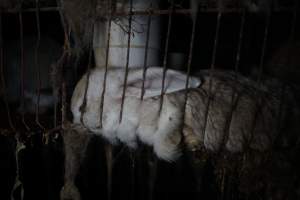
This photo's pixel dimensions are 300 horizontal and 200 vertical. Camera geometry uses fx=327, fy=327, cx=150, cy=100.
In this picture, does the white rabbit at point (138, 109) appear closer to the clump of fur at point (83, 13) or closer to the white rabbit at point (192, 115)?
the white rabbit at point (192, 115)

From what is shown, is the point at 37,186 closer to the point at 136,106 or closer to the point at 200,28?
the point at 136,106

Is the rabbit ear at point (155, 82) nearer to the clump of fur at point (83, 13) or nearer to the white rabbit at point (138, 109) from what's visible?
the white rabbit at point (138, 109)

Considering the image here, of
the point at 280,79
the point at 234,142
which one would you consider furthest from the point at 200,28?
the point at 234,142

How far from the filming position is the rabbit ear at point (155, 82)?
944mm

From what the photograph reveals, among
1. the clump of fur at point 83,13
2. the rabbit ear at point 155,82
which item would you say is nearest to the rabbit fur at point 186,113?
the rabbit ear at point 155,82

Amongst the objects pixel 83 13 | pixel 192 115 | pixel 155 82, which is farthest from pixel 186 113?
pixel 83 13

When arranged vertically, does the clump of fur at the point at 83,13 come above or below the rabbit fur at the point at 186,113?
above

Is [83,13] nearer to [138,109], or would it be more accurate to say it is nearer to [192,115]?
[138,109]

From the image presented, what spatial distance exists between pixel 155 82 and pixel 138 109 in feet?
0.33

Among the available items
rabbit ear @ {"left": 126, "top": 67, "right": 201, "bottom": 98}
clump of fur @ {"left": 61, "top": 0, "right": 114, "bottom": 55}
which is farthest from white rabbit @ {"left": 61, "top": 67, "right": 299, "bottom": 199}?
clump of fur @ {"left": 61, "top": 0, "right": 114, "bottom": 55}

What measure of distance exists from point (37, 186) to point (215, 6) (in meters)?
1.12

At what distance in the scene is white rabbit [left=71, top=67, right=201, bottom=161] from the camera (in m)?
0.92

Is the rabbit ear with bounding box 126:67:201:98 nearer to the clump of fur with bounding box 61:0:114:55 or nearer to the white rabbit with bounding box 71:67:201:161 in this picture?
the white rabbit with bounding box 71:67:201:161

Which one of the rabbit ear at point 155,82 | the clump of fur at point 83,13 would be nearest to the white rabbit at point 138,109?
the rabbit ear at point 155,82
